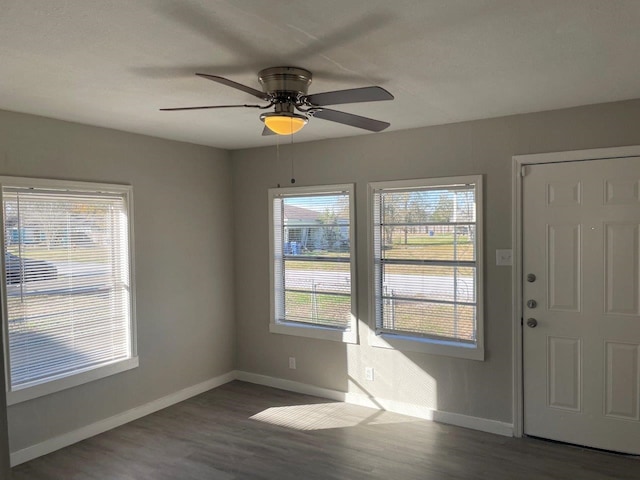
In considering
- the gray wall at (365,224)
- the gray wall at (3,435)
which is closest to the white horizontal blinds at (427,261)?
the gray wall at (365,224)

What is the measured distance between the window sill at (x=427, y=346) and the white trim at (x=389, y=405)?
493mm

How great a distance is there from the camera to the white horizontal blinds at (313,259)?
15.0 ft

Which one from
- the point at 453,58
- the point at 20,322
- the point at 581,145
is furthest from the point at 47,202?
the point at 581,145

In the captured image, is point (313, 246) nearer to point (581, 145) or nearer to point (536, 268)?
Answer: point (536, 268)

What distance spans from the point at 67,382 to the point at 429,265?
9.77 ft

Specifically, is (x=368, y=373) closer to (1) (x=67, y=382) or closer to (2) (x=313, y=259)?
(2) (x=313, y=259)

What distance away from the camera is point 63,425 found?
371 centimetres

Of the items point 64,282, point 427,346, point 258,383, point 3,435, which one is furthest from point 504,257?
point 3,435

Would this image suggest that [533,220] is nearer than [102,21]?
No

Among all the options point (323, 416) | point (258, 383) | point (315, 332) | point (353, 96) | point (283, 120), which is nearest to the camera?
point (353, 96)

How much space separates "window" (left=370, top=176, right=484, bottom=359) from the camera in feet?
12.9

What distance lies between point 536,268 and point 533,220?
359 mm

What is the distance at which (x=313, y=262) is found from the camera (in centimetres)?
479

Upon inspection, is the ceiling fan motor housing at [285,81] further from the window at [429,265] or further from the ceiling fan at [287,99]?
the window at [429,265]
